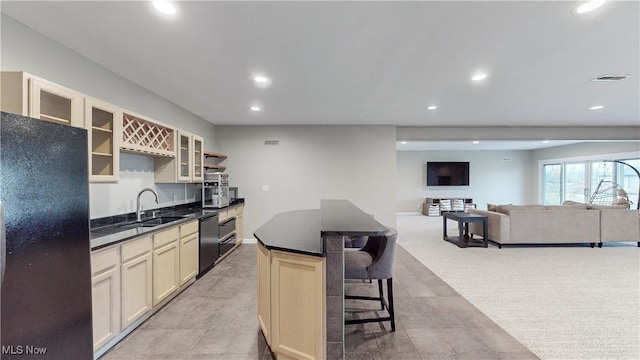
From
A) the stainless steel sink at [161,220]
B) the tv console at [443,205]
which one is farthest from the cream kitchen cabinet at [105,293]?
the tv console at [443,205]

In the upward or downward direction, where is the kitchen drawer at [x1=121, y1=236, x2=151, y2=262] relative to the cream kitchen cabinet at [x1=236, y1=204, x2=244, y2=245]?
upward

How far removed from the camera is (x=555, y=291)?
11.0 ft

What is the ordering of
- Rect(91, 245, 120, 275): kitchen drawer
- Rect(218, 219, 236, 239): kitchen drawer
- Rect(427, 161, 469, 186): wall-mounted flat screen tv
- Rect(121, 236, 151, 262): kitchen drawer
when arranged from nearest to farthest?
1. Rect(91, 245, 120, 275): kitchen drawer
2. Rect(121, 236, 151, 262): kitchen drawer
3. Rect(218, 219, 236, 239): kitchen drawer
4. Rect(427, 161, 469, 186): wall-mounted flat screen tv

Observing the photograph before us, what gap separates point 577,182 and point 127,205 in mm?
11875

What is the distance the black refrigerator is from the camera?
49.1 inches

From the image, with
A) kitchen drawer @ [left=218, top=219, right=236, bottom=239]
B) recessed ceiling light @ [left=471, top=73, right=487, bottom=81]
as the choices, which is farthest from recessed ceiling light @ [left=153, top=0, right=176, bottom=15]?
kitchen drawer @ [left=218, top=219, right=236, bottom=239]

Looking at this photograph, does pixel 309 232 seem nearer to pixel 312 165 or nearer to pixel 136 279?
pixel 136 279

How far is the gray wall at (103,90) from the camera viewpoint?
80.0 inches

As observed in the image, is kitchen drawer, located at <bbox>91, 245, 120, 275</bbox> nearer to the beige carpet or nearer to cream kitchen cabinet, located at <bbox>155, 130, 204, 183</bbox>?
cream kitchen cabinet, located at <bbox>155, 130, 204, 183</bbox>

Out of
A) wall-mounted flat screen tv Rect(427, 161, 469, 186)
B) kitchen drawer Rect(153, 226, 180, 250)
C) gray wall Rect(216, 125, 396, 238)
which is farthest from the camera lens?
wall-mounted flat screen tv Rect(427, 161, 469, 186)

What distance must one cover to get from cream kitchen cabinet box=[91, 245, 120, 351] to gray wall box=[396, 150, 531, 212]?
31.6ft

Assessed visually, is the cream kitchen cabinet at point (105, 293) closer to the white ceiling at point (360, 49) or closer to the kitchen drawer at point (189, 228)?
the kitchen drawer at point (189, 228)

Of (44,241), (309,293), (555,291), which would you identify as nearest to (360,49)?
(309,293)

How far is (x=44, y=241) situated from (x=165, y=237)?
5.00 ft
